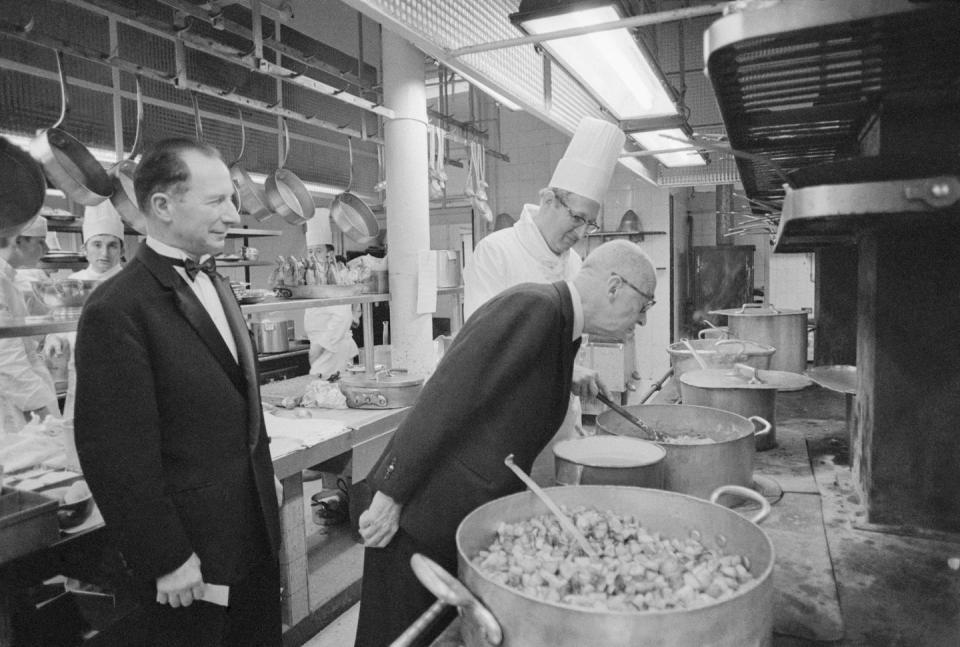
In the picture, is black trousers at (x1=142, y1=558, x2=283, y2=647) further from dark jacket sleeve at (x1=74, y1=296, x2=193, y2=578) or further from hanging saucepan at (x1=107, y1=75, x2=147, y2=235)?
hanging saucepan at (x1=107, y1=75, x2=147, y2=235)

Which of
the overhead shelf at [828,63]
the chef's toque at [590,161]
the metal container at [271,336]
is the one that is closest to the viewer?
the overhead shelf at [828,63]

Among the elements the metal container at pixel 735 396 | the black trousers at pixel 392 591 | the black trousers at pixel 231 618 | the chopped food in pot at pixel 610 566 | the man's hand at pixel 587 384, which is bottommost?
the black trousers at pixel 231 618

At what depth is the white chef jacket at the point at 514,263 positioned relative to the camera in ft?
9.08

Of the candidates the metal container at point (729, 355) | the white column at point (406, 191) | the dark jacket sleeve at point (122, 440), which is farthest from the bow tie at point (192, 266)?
the white column at point (406, 191)

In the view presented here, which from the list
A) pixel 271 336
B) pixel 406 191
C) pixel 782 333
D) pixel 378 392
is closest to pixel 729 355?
pixel 782 333

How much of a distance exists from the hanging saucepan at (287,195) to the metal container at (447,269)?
98 centimetres

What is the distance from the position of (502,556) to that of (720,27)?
0.94m

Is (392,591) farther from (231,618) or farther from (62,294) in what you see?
(62,294)

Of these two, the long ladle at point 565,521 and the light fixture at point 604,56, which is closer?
the long ladle at point 565,521

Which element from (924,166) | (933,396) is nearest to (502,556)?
(924,166)

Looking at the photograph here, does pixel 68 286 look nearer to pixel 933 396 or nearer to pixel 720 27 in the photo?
pixel 720 27

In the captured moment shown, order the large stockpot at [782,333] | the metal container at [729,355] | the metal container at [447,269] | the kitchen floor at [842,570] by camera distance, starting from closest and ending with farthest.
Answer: the kitchen floor at [842,570] → the metal container at [729,355] → the large stockpot at [782,333] → the metal container at [447,269]

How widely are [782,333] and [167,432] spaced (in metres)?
2.73

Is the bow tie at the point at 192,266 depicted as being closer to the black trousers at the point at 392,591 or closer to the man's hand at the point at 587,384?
the black trousers at the point at 392,591
